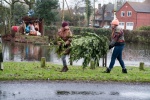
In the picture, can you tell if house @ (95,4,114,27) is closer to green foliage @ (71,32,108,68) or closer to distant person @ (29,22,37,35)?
distant person @ (29,22,37,35)

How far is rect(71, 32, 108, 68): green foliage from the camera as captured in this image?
12.5 m

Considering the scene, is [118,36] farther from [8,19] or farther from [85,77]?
[8,19]

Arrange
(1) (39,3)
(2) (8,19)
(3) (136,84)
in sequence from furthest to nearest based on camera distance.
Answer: (1) (39,3) → (2) (8,19) → (3) (136,84)

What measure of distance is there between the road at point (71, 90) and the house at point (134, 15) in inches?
2677

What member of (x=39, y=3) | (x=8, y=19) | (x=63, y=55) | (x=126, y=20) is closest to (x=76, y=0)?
(x=126, y=20)

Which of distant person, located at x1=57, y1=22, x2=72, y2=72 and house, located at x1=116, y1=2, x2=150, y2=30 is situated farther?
house, located at x1=116, y1=2, x2=150, y2=30

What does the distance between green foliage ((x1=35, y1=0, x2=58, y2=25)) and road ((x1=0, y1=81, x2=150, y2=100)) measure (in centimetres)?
3790

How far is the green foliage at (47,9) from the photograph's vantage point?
157 feet

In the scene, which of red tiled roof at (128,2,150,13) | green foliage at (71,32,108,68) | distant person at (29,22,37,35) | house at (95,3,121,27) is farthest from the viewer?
house at (95,3,121,27)

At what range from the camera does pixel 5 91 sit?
31.1 ft

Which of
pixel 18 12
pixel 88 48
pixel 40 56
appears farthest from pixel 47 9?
pixel 88 48

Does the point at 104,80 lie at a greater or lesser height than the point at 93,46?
lesser

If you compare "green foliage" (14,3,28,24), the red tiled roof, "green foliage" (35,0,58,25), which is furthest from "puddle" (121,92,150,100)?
the red tiled roof

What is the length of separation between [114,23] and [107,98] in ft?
13.5
